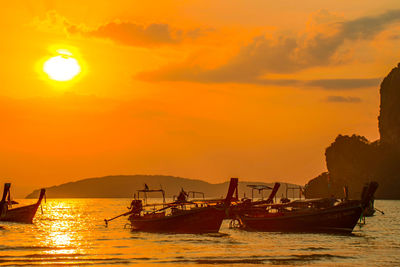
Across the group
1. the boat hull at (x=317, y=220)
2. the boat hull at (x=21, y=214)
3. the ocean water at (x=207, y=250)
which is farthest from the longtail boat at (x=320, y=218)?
the boat hull at (x=21, y=214)

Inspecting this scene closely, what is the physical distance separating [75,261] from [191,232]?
945 inches

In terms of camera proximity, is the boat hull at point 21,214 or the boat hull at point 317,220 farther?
the boat hull at point 21,214

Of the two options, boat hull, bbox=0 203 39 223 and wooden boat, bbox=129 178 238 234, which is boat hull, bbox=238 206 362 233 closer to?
wooden boat, bbox=129 178 238 234

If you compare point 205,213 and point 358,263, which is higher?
point 205,213

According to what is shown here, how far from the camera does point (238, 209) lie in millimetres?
81938

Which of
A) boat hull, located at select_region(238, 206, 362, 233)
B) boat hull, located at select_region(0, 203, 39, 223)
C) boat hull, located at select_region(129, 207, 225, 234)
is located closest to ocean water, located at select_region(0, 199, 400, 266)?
boat hull, located at select_region(129, 207, 225, 234)

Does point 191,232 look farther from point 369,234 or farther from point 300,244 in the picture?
point 369,234

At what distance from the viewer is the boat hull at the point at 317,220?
67438 mm

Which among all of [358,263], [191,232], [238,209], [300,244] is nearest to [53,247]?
[191,232]

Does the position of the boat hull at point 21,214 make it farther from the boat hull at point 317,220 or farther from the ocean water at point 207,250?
the boat hull at point 317,220

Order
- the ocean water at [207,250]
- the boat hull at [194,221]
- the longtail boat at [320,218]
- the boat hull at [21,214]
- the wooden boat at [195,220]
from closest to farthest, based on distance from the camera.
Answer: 1. the ocean water at [207,250]
2. the wooden boat at [195,220]
3. the boat hull at [194,221]
4. the longtail boat at [320,218]
5. the boat hull at [21,214]

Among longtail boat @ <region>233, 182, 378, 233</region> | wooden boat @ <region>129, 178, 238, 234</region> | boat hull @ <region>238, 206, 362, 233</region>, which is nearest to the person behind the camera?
wooden boat @ <region>129, 178, 238, 234</region>

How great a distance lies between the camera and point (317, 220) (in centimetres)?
6838

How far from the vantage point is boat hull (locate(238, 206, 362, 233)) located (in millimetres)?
67438
